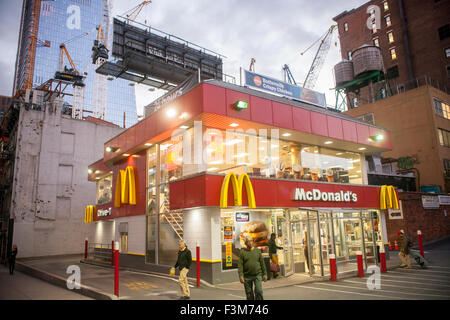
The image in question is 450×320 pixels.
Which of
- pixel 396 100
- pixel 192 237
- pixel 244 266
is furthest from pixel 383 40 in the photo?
pixel 244 266

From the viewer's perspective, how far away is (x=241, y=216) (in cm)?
1507

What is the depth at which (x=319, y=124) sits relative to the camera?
57.6 ft

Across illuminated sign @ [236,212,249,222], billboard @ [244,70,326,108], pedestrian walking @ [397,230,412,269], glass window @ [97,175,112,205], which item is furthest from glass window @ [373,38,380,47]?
illuminated sign @ [236,212,249,222]

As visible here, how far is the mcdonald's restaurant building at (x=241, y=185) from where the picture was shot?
13781 millimetres

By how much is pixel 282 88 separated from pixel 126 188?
443 inches

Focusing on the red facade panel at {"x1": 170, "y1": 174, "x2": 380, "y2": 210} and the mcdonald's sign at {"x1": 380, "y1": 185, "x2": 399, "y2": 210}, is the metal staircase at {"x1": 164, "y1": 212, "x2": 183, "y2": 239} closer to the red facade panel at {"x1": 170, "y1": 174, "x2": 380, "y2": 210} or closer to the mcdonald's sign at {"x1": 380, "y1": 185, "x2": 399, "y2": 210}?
the red facade panel at {"x1": 170, "y1": 174, "x2": 380, "y2": 210}

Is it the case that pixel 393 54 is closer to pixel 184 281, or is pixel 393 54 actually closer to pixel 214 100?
pixel 214 100

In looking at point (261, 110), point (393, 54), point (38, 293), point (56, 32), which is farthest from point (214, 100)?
point (56, 32)

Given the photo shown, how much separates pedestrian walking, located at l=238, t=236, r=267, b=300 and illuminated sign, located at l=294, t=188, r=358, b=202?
840 centimetres

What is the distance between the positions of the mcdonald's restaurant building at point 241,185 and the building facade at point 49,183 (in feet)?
56.6

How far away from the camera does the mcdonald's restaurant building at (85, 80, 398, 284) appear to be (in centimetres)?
1378

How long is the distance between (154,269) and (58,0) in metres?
195

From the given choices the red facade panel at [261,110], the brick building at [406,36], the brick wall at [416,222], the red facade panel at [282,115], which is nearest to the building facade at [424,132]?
the brick wall at [416,222]

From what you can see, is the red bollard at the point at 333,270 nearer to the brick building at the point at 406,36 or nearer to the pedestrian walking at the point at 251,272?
the pedestrian walking at the point at 251,272
